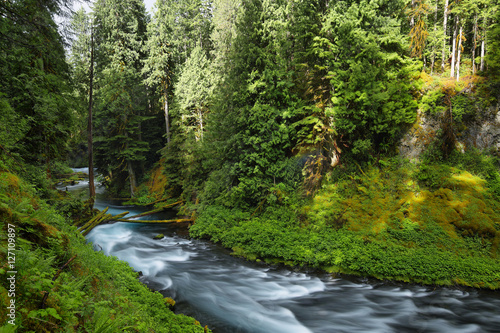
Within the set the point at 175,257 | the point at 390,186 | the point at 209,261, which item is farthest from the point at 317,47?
the point at 175,257

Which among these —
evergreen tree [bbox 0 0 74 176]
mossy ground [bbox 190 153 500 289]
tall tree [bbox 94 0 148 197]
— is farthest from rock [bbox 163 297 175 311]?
tall tree [bbox 94 0 148 197]

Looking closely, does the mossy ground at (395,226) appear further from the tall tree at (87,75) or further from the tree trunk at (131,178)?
the tree trunk at (131,178)

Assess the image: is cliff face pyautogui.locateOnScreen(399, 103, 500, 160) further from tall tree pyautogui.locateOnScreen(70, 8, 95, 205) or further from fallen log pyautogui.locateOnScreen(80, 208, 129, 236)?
fallen log pyautogui.locateOnScreen(80, 208, 129, 236)

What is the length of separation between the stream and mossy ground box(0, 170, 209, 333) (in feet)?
7.08

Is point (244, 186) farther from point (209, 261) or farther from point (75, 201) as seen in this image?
point (75, 201)

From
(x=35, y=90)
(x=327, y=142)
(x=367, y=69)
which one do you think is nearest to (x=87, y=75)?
(x=35, y=90)

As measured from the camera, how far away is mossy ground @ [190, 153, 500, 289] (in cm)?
945

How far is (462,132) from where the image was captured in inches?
474

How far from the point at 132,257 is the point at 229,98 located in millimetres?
9938

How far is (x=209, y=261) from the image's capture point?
11844mm

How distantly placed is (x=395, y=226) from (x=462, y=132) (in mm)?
5987

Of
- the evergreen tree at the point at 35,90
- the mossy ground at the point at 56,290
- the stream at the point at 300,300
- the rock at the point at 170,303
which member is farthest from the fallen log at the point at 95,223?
the rock at the point at 170,303

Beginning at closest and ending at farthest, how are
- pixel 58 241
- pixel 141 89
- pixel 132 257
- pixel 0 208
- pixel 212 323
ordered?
pixel 0 208 < pixel 58 241 < pixel 212 323 < pixel 132 257 < pixel 141 89

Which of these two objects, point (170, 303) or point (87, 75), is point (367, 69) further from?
point (87, 75)
